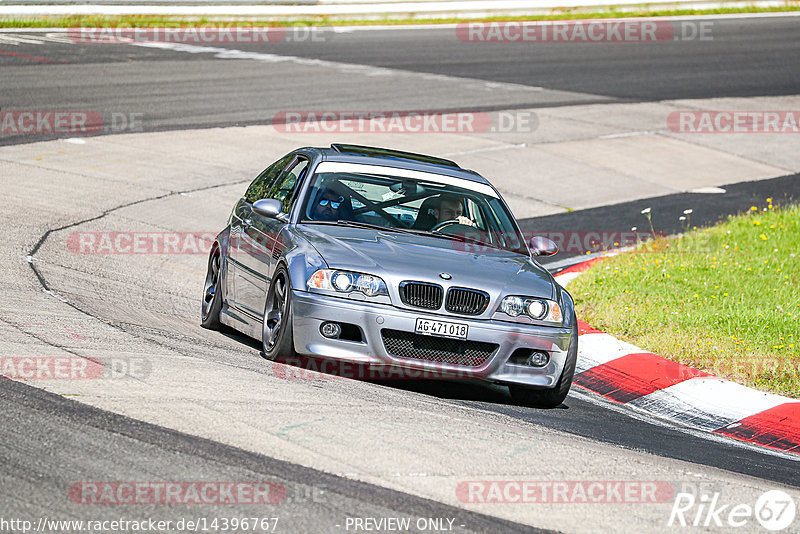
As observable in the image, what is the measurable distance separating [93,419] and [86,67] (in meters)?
18.6

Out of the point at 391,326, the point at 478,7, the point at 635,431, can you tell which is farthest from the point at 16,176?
the point at 478,7

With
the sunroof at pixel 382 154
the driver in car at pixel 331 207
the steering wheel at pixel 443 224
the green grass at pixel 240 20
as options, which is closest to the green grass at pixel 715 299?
the steering wheel at pixel 443 224

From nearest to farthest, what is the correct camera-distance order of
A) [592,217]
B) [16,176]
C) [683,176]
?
[16,176]
[592,217]
[683,176]

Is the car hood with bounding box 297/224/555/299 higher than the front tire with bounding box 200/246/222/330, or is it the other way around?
the car hood with bounding box 297/224/555/299

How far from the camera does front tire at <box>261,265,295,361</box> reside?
299 inches

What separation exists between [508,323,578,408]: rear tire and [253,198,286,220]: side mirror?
215cm

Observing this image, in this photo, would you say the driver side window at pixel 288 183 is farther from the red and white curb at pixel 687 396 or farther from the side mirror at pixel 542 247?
the red and white curb at pixel 687 396

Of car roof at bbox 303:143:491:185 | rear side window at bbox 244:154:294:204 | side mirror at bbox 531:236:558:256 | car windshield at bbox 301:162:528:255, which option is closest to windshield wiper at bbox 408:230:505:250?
car windshield at bbox 301:162:528:255

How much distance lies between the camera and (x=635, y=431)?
24.3 ft

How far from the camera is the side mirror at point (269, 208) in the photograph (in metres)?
8.52

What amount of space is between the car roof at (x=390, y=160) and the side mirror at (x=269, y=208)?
66 centimetres

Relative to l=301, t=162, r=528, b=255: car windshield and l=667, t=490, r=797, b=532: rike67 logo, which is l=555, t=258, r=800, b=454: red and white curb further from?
l=667, t=490, r=797, b=532: rike67 logo

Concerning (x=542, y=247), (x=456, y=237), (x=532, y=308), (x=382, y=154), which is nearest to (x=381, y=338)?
(x=532, y=308)

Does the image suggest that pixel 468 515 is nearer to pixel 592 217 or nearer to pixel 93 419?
pixel 93 419
